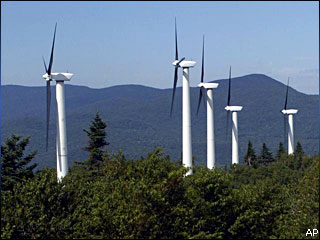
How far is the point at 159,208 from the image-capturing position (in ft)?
133

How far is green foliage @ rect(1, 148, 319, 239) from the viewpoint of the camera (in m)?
40.0

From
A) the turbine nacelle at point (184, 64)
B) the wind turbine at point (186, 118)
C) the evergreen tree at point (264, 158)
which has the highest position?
the turbine nacelle at point (184, 64)

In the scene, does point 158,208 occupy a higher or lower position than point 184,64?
A: lower

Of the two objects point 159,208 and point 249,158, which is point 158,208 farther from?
point 249,158

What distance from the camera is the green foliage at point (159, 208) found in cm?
3997

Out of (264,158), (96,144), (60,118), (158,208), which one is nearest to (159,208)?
(158,208)

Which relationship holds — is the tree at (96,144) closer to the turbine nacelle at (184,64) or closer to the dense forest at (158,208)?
the turbine nacelle at (184,64)

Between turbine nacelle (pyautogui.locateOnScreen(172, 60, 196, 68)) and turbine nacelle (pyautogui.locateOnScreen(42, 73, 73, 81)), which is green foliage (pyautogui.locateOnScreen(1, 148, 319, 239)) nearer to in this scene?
turbine nacelle (pyautogui.locateOnScreen(42, 73, 73, 81))

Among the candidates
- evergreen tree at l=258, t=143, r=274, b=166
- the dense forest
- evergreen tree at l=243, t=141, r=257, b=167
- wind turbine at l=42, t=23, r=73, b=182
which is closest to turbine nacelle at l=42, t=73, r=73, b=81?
wind turbine at l=42, t=23, r=73, b=182

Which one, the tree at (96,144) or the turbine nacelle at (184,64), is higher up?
the turbine nacelle at (184,64)

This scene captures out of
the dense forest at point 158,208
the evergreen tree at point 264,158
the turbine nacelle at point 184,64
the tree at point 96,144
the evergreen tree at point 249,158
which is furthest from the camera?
the evergreen tree at point 264,158

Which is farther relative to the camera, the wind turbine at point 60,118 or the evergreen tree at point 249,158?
the evergreen tree at point 249,158

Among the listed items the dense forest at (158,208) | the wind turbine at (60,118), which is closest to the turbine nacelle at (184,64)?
the wind turbine at (60,118)

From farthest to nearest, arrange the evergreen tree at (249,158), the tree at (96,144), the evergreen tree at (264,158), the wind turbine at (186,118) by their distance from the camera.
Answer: the evergreen tree at (264,158), the evergreen tree at (249,158), the tree at (96,144), the wind turbine at (186,118)
